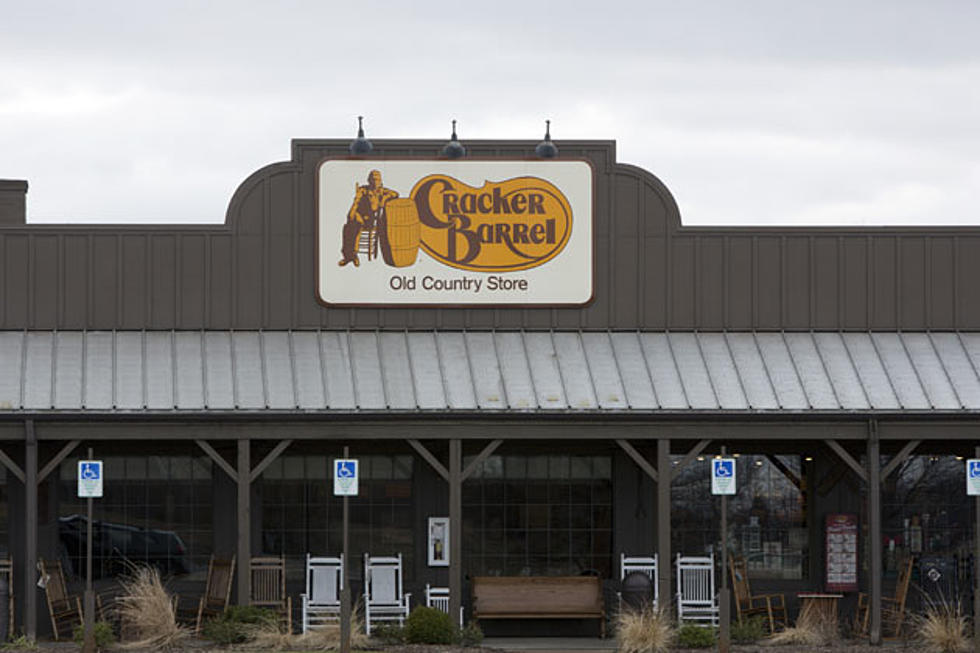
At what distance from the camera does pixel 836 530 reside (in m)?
23.2

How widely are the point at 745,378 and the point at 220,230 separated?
780 cm

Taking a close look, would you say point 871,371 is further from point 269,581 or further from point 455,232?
point 269,581

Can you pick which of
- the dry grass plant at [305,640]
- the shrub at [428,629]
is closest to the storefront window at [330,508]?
the shrub at [428,629]

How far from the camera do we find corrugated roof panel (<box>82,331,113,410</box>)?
825 inches

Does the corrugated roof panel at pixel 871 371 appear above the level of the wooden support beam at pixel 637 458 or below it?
above

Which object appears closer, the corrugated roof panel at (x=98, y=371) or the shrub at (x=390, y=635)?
the shrub at (x=390, y=635)

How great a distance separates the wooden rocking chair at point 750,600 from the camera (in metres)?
22.5

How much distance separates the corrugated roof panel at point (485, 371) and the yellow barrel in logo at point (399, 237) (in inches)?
A: 57.1

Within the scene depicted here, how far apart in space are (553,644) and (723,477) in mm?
3666

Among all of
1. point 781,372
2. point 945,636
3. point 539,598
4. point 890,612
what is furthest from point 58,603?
point 945,636

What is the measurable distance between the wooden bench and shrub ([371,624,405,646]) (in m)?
1.88

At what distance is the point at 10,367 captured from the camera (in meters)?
21.6

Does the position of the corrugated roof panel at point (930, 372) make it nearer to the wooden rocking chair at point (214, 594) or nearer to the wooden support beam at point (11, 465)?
the wooden rocking chair at point (214, 594)

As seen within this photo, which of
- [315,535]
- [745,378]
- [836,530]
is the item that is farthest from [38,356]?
[836,530]
